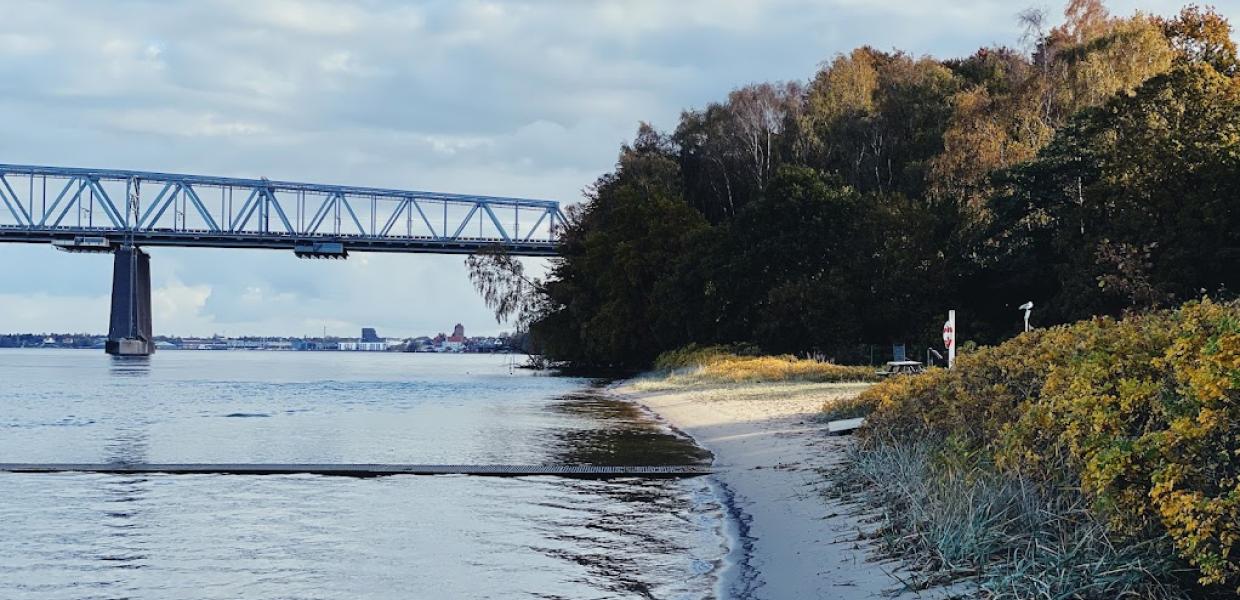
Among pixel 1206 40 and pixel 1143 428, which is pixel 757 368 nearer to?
pixel 1206 40

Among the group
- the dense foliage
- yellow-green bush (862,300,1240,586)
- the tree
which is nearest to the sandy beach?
yellow-green bush (862,300,1240,586)

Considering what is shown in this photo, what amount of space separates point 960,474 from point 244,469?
12233mm

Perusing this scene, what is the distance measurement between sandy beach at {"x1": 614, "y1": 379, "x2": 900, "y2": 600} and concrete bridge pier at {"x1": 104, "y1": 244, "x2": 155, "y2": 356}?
90682 millimetres

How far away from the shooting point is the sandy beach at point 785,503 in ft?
29.3

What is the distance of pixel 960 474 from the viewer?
977cm

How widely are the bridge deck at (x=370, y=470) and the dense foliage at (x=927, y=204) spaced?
1783 cm

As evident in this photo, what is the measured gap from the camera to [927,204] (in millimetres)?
50531

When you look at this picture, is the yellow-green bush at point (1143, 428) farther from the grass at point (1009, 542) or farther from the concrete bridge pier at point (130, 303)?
the concrete bridge pier at point (130, 303)

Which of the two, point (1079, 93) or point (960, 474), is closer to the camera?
point (960, 474)

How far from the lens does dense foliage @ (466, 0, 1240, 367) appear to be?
3659 cm

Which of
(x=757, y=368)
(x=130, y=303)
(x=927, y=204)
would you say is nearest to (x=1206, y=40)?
(x=927, y=204)

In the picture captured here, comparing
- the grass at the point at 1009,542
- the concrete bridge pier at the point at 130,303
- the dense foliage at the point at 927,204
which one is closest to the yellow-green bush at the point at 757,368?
the dense foliage at the point at 927,204

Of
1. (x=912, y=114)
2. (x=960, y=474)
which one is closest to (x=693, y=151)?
(x=912, y=114)

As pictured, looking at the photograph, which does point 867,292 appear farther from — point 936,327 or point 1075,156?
point 1075,156
